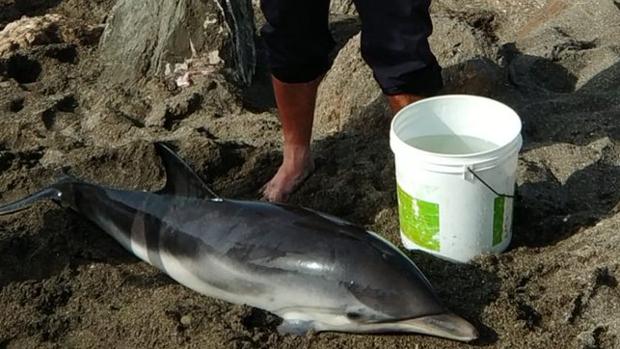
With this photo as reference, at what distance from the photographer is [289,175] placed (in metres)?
4.17

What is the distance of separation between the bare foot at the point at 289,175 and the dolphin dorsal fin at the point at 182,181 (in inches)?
20.3

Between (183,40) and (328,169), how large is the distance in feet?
5.40

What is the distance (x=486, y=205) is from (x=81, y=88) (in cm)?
301

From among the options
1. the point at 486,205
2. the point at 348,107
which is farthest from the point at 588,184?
the point at 348,107

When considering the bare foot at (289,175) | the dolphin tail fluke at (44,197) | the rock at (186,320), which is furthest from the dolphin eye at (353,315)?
the dolphin tail fluke at (44,197)

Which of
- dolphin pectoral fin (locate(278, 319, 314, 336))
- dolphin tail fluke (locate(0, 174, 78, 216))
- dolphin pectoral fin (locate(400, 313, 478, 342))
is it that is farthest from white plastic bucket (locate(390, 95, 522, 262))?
dolphin tail fluke (locate(0, 174, 78, 216))

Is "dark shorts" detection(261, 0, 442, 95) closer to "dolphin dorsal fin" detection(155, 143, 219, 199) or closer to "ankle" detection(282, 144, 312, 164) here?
"ankle" detection(282, 144, 312, 164)

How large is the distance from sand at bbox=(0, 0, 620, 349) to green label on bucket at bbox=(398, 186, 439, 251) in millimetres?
68

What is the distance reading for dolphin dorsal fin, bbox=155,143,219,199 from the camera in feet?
12.0

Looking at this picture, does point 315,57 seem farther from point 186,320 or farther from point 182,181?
point 186,320

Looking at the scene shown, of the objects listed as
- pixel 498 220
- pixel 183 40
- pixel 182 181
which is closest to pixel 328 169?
pixel 182 181

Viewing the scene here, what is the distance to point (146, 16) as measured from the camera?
5.62 m

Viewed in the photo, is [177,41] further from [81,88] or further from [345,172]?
[345,172]

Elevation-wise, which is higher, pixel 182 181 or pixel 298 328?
pixel 182 181
